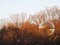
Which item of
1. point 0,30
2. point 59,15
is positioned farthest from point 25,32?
point 59,15

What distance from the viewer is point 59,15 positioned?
50.8m

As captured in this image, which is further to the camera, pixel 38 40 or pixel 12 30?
pixel 12 30

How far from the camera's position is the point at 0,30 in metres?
46.6

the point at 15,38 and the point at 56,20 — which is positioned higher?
the point at 56,20

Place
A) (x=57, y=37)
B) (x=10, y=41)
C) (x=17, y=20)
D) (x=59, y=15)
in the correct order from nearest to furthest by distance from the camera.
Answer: (x=57, y=37)
(x=10, y=41)
(x=59, y=15)
(x=17, y=20)

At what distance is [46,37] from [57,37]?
2.02 metres

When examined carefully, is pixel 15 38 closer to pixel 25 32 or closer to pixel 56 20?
pixel 25 32

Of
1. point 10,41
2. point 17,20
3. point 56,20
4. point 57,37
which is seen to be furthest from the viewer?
point 17,20

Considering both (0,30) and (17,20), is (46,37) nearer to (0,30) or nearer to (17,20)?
(0,30)

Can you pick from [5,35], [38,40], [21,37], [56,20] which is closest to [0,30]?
[5,35]

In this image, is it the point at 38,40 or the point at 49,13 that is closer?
the point at 38,40

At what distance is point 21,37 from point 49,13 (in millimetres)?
11436

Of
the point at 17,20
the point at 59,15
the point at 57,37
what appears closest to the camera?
the point at 57,37

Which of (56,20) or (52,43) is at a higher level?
(56,20)
